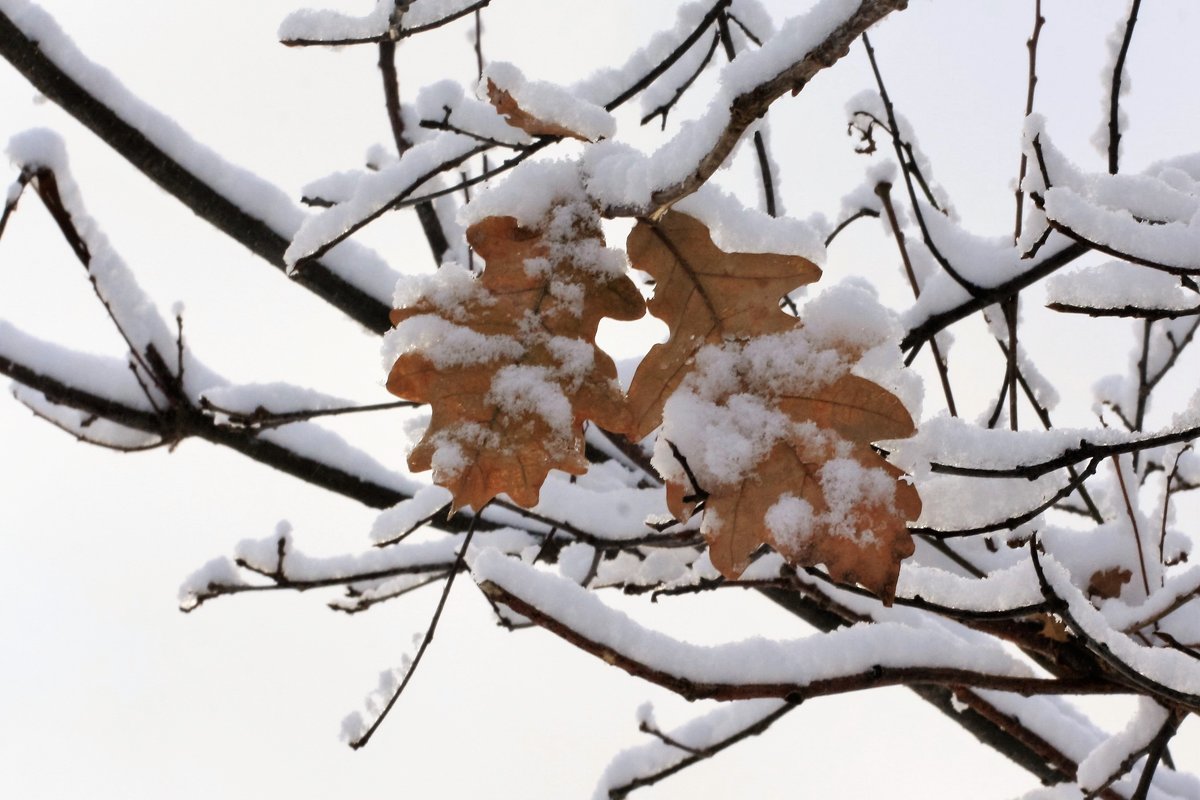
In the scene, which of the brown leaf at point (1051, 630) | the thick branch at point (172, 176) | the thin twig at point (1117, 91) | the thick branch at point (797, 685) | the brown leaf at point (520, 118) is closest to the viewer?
the brown leaf at point (520, 118)

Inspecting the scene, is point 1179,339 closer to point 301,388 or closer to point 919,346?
point 919,346

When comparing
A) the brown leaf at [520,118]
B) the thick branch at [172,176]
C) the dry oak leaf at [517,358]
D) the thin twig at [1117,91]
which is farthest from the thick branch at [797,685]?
the thick branch at [172,176]

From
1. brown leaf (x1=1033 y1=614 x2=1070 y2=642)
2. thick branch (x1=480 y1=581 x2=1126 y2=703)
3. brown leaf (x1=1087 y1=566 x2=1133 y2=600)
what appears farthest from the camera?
brown leaf (x1=1087 y1=566 x2=1133 y2=600)

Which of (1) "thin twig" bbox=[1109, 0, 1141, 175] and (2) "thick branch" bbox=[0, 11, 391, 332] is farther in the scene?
(2) "thick branch" bbox=[0, 11, 391, 332]

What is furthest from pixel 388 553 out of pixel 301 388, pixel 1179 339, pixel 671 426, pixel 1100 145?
pixel 1179 339

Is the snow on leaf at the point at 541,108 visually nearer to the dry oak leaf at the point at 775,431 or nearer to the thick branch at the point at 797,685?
the dry oak leaf at the point at 775,431

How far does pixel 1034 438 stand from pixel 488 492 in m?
0.38

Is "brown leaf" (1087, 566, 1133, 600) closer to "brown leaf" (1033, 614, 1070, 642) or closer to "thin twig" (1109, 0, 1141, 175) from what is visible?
"brown leaf" (1033, 614, 1070, 642)

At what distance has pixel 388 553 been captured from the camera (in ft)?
5.17

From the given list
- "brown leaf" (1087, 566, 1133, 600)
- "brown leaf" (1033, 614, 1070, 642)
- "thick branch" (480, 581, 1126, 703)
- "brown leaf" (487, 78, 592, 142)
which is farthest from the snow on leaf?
"brown leaf" (1087, 566, 1133, 600)

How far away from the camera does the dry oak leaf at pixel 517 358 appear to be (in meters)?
0.51

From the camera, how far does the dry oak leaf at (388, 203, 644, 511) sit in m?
0.51

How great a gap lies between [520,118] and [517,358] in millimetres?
147

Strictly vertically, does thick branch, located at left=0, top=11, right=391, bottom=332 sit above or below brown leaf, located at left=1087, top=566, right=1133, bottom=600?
above
